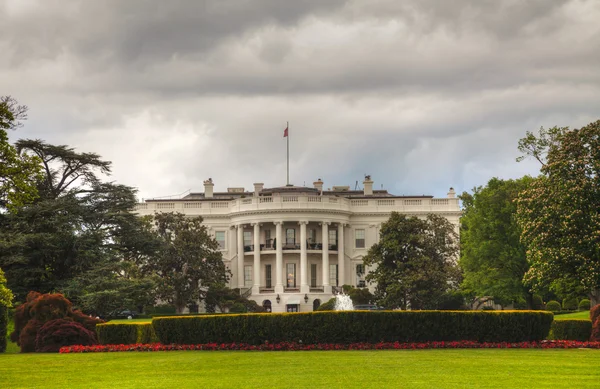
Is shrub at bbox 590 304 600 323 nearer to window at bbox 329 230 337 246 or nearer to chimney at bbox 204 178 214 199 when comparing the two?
window at bbox 329 230 337 246

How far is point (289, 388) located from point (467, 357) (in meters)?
8.54

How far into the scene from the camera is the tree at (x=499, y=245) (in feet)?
187

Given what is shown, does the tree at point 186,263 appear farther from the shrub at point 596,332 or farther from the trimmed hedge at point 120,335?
the shrub at point 596,332

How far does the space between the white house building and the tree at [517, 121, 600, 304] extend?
137 ft

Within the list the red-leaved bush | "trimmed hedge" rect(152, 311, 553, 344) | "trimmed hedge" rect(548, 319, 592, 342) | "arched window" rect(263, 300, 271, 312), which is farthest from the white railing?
"trimmed hedge" rect(152, 311, 553, 344)

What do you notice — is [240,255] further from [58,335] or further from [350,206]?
[58,335]

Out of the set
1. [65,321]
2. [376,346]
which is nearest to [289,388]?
[376,346]

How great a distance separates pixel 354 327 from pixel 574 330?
28.7ft

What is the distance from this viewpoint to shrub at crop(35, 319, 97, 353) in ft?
104

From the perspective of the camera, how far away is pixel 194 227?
76000mm

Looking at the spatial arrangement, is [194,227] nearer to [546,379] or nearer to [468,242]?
[468,242]

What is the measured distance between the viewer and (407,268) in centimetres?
6531

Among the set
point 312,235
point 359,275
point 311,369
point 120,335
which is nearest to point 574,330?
point 311,369

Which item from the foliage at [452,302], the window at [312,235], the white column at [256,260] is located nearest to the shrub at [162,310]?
the white column at [256,260]
